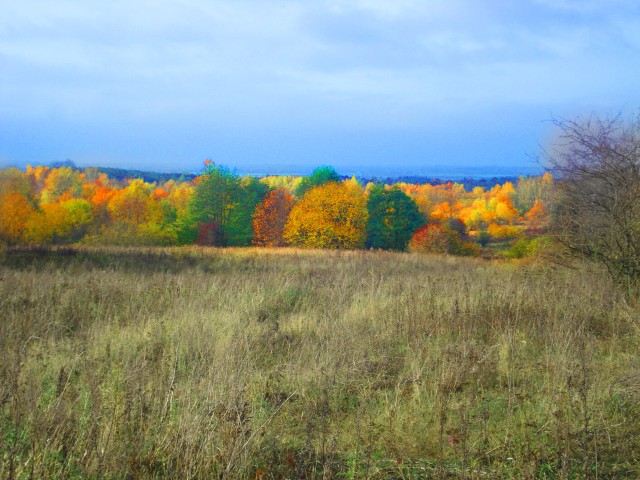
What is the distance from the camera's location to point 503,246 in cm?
6253

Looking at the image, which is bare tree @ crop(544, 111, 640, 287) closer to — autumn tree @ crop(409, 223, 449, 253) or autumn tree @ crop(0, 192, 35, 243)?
autumn tree @ crop(409, 223, 449, 253)

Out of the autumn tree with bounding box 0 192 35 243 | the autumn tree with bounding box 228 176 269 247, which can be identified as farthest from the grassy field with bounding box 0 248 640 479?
the autumn tree with bounding box 228 176 269 247

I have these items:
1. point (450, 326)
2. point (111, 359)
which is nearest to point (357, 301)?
point (450, 326)

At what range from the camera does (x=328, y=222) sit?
46.4 metres

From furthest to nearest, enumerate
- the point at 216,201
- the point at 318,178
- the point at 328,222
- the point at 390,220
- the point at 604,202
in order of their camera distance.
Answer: the point at 318,178
the point at 216,201
the point at 390,220
the point at 328,222
the point at 604,202

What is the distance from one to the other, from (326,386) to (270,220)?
50.7 metres

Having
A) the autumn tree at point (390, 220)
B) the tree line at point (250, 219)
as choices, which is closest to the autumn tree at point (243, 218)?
the tree line at point (250, 219)

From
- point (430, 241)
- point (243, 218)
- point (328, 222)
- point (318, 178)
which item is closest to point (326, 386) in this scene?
point (328, 222)

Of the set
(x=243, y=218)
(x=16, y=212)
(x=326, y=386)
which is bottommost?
(x=326, y=386)

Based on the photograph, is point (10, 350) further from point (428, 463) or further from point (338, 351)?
point (428, 463)

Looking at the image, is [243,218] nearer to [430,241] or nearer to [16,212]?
[430,241]

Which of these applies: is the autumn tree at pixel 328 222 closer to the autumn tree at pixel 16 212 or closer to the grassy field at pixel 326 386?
the autumn tree at pixel 16 212

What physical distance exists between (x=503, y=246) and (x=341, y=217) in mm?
25817

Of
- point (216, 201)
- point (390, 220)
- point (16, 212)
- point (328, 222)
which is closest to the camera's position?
point (16, 212)
